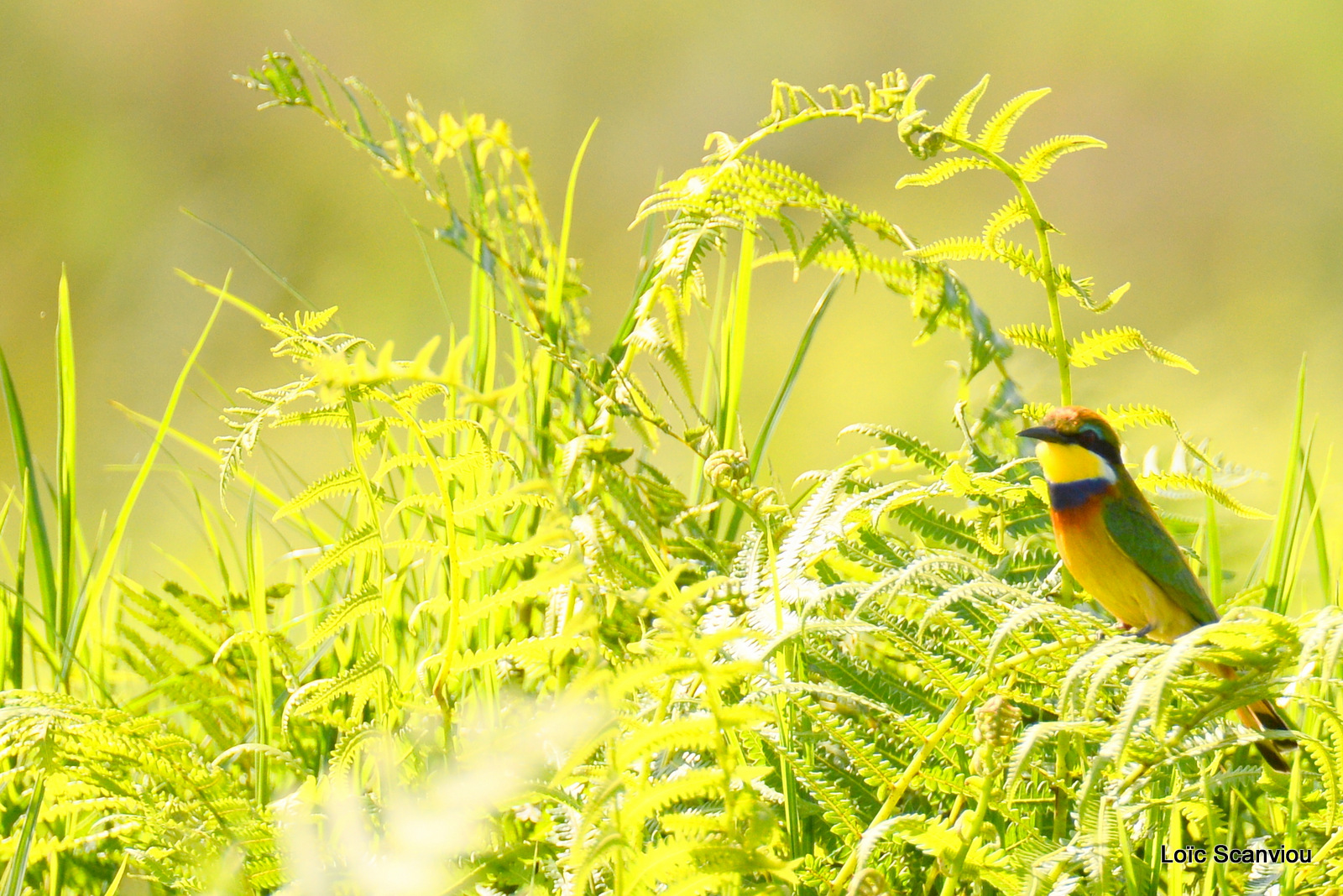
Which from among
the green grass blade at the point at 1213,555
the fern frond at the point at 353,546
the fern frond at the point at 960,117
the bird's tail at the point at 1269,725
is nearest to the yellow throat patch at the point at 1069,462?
the green grass blade at the point at 1213,555

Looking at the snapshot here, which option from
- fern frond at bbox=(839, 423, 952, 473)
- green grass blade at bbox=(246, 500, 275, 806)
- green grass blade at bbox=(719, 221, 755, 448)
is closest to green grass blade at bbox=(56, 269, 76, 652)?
green grass blade at bbox=(246, 500, 275, 806)

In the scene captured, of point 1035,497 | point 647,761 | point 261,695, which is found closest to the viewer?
point 647,761

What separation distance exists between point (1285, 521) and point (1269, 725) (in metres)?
0.21

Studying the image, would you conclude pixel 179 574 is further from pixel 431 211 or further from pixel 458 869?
pixel 458 869

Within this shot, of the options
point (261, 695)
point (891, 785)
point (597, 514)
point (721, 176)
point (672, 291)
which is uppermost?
point (721, 176)

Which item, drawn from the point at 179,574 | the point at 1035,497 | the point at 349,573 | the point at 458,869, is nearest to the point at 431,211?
the point at 179,574

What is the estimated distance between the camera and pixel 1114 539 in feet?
3.66

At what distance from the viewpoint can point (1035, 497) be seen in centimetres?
106

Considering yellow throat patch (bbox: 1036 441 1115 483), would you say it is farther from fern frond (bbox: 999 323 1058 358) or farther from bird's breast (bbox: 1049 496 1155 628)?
fern frond (bbox: 999 323 1058 358)

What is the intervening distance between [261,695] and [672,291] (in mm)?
517

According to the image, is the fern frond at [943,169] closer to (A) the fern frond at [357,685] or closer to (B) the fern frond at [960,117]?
(B) the fern frond at [960,117]

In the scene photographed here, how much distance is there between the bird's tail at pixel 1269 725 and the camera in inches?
35.1

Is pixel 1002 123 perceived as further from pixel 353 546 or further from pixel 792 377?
pixel 353 546

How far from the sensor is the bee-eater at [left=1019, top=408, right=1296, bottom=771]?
1.02 meters
